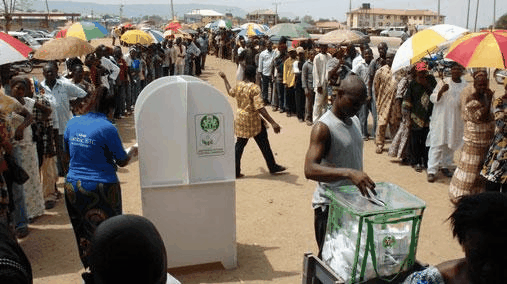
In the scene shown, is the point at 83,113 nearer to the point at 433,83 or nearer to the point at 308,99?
the point at 433,83

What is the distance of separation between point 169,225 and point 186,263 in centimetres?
42

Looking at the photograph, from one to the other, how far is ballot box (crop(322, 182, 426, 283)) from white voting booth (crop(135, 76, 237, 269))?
5.66 ft

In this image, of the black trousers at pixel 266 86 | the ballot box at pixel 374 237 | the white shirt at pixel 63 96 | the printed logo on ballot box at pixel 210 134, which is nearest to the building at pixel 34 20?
the black trousers at pixel 266 86

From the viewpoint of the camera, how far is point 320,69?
33.5 feet

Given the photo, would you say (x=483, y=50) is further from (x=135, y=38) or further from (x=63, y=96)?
(x=135, y=38)

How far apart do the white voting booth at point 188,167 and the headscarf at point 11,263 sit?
229cm

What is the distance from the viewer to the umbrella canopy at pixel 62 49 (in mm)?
7801

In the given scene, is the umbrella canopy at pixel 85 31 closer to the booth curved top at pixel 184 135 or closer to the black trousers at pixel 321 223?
the booth curved top at pixel 184 135

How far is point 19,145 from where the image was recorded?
524 centimetres

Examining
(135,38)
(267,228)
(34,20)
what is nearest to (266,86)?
(135,38)

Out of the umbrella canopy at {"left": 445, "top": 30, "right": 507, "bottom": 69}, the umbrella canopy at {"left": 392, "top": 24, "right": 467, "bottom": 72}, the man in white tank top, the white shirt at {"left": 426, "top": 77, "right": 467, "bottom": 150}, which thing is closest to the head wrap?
the white shirt at {"left": 426, "top": 77, "right": 467, "bottom": 150}

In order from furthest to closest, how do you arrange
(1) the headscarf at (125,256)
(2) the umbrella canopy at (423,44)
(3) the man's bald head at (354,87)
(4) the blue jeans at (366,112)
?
(4) the blue jeans at (366,112), (2) the umbrella canopy at (423,44), (3) the man's bald head at (354,87), (1) the headscarf at (125,256)

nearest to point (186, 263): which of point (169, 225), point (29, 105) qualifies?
point (169, 225)

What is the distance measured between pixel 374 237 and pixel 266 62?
11.2m
